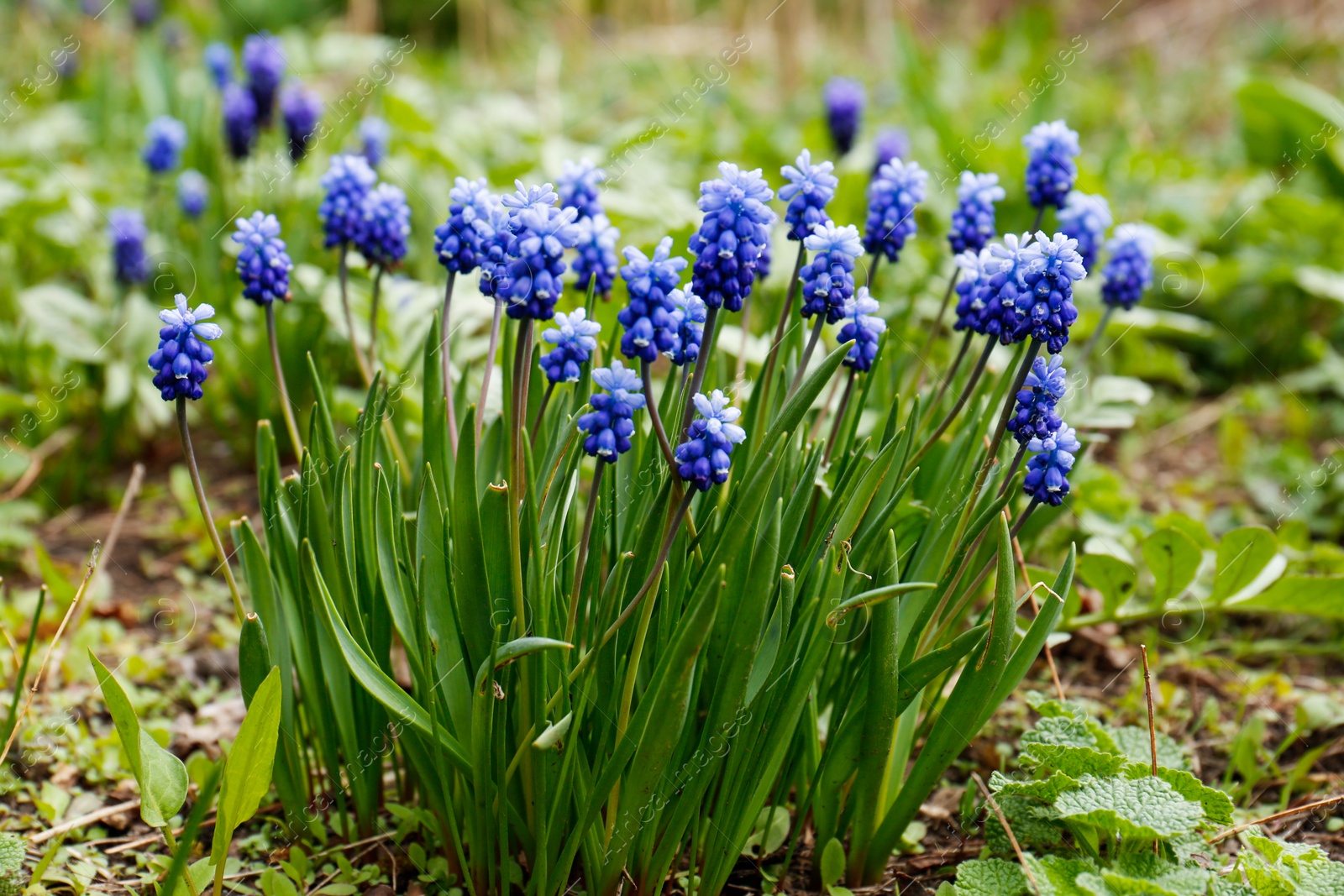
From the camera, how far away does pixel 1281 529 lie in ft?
10.8

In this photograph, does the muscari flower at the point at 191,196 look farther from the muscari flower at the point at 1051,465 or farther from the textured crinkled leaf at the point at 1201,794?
the textured crinkled leaf at the point at 1201,794

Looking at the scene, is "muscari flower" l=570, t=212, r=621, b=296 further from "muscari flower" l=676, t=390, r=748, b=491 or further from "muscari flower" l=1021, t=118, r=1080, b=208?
"muscari flower" l=1021, t=118, r=1080, b=208

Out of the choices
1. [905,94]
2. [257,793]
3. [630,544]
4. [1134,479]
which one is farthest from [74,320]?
[905,94]

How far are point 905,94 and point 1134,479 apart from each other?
293 centimetres

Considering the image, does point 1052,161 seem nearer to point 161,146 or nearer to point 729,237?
point 729,237

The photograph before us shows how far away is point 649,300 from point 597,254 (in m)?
0.47

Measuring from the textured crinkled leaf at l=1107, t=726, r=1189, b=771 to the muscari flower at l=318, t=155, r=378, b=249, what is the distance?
1930 millimetres

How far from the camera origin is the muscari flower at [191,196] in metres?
4.28

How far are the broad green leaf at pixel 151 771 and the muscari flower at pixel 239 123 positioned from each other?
2753 mm

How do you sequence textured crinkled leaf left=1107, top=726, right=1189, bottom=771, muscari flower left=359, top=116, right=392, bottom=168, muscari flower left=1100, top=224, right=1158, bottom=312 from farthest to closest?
muscari flower left=359, top=116, right=392, bottom=168 → muscari flower left=1100, top=224, right=1158, bottom=312 → textured crinkled leaf left=1107, top=726, right=1189, bottom=771

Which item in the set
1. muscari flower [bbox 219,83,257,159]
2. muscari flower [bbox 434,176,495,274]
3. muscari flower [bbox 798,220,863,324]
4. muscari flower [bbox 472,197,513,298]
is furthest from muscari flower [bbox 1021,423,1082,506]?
muscari flower [bbox 219,83,257,159]

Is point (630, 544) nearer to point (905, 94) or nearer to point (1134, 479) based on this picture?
point (1134, 479)

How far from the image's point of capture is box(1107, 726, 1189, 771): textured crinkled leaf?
A: 222cm

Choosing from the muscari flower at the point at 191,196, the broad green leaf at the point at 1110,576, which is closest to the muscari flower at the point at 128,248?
the muscari flower at the point at 191,196
